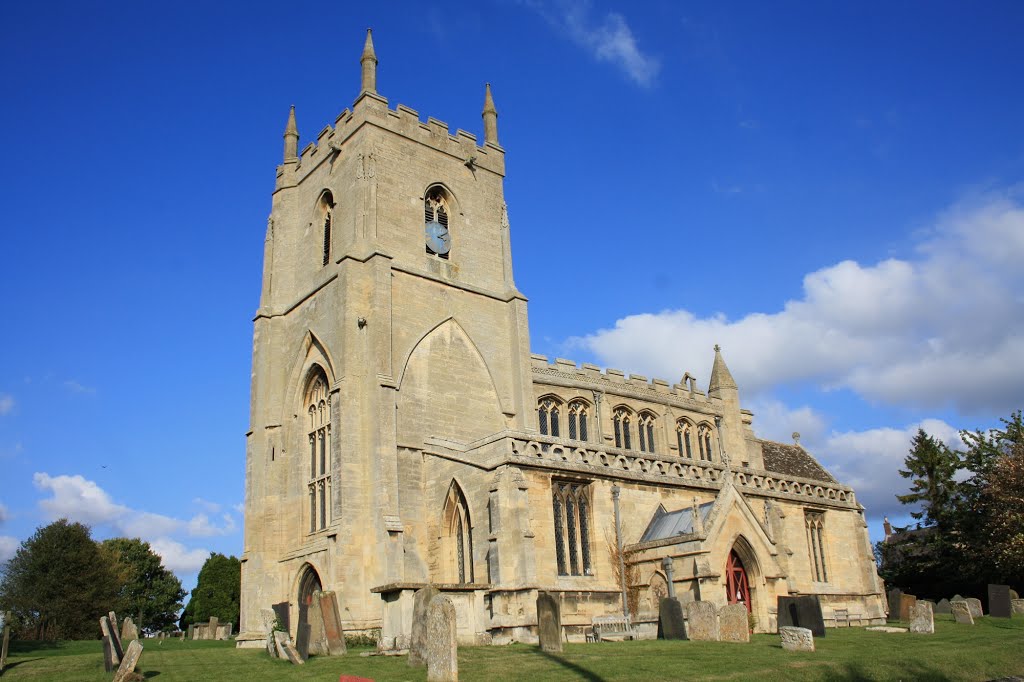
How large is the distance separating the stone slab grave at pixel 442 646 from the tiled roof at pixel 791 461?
30059 millimetres

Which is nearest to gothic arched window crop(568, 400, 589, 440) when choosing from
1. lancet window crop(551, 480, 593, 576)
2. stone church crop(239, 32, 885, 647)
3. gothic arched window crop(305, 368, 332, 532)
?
stone church crop(239, 32, 885, 647)

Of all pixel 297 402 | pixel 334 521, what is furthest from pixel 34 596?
pixel 334 521

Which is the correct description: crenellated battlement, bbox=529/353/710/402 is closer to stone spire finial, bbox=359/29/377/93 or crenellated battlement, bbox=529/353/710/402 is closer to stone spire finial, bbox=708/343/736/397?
stone spire finial, bbox=708/343/736/397

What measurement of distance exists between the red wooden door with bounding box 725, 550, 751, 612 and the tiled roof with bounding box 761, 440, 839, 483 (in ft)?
53.0

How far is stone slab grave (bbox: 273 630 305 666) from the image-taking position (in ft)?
54.6

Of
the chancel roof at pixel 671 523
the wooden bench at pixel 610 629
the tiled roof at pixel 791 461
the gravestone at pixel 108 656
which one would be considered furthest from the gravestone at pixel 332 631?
the tiled roof at pixel 791 461

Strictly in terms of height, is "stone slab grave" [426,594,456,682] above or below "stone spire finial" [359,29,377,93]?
below

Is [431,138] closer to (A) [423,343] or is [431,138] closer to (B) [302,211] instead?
(B) [302,211]

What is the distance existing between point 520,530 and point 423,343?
9062mm

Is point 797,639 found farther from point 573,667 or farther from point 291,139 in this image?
point 291,139

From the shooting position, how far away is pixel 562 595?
924 inches

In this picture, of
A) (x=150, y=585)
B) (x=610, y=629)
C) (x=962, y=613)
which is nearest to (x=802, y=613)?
(x=610, y=629)

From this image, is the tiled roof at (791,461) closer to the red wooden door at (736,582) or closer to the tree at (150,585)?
the red wooden door at (736,582)

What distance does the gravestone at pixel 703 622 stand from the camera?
19.2m
